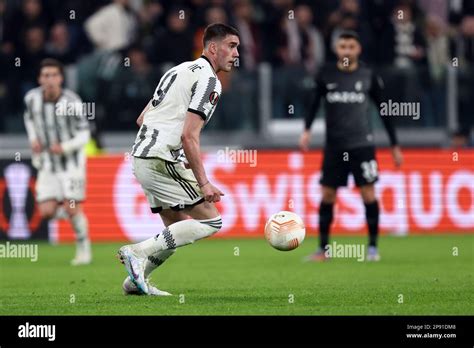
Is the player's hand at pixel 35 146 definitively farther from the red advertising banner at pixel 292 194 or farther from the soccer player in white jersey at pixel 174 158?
the soccer player in white jersey at pixel 174 158

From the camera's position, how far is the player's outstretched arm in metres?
9.89

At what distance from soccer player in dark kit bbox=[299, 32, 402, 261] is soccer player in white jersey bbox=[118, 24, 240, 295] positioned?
4.41 meters

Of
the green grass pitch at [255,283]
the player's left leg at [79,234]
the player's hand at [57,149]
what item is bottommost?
the green grass pitch at [255,283]

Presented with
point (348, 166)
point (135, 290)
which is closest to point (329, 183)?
point (348, 166)

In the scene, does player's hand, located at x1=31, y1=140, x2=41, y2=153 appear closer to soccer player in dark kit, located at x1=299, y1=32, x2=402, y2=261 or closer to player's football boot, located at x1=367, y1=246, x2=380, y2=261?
soccer player in dark kit, located at x1=299, y1=32, x2=402, y2=261

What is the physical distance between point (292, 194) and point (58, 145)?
465 centimetres

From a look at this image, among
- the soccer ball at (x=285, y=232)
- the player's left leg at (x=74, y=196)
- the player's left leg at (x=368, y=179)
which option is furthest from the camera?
the player's left leg at (x=74, y=196)

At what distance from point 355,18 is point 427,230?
3.86 m

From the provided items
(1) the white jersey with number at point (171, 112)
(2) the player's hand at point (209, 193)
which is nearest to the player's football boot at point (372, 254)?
(1) the white jersey with number at point (171, 112)

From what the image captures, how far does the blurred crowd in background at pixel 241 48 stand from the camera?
19.7 metres

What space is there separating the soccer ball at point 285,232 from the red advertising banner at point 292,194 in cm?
750

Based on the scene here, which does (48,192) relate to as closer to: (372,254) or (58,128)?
(58,128)

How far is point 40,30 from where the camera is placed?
65.6 ft
